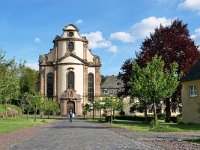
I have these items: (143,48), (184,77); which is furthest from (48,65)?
(184,77)

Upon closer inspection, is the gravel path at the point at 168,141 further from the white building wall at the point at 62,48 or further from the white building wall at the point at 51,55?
the white building wall at the point at 51,55

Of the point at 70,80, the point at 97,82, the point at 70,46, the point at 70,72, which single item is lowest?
the point at 97,82

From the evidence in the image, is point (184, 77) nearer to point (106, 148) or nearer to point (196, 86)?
point (196, 86)

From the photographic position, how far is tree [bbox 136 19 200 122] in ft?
182

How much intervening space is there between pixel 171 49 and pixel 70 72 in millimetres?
53059

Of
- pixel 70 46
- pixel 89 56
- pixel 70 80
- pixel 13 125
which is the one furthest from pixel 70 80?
pixel 13 125

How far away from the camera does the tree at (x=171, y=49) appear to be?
182 ft

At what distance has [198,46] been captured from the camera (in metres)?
58.2

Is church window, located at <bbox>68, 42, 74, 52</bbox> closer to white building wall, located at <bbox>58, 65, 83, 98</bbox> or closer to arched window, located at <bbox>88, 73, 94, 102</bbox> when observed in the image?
white building wall, located at <bbox>58, 65, 83, 98</bbox>

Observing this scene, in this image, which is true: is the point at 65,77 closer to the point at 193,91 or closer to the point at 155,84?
the point at 193,91

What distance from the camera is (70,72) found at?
349 feet

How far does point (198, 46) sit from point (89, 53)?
184 ft

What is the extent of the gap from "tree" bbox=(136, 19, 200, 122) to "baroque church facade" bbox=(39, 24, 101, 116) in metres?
49.4

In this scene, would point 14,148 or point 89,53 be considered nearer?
point 14,148
